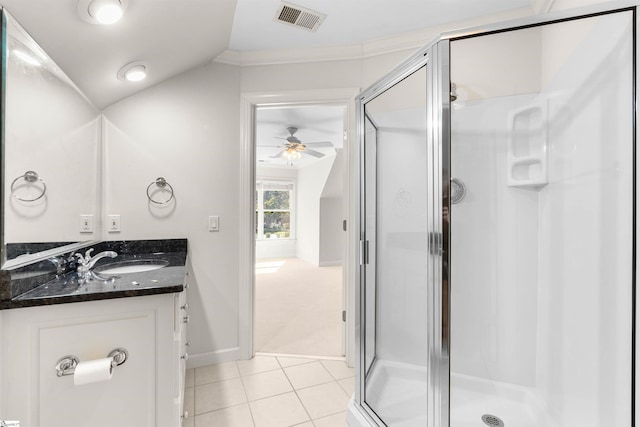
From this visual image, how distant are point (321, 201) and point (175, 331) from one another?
5.40 m

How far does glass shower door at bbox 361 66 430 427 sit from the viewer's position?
1554mm

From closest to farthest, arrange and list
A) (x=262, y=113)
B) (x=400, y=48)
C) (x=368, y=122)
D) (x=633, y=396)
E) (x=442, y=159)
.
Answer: (x=633, y=396), (x=442, y=159), (x=368, y=122), (x=400, y=48), (x=262, y=113)

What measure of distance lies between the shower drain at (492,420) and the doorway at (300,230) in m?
1.12

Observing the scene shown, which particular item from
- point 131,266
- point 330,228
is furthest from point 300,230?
point 131,266

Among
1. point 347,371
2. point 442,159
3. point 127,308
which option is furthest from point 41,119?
point 347,371

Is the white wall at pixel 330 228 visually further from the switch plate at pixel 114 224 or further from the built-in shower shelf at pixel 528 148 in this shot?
the built-in shower shelf at pixel 528 148

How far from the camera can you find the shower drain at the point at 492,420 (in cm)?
153

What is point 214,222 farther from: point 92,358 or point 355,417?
point 355,417

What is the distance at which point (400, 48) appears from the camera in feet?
7.12

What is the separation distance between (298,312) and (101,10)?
3.13m

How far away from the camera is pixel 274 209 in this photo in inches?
299

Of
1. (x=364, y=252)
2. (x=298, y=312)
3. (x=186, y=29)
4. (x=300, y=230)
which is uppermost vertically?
(x=186, y=29)

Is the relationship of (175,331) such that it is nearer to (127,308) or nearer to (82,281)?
(127,308)

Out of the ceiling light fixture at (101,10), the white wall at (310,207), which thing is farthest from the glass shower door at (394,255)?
the white wall at (310,207)
